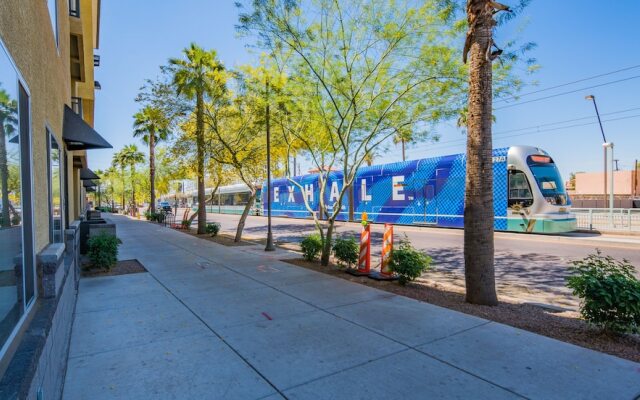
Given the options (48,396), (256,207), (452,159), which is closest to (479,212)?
(48,396)

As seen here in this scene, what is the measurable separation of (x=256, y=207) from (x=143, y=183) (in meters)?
23.4

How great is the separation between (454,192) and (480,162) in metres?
12.9

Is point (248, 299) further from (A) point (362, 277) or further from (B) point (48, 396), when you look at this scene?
(B) point (48, 396)

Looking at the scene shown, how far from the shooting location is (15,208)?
2828mm

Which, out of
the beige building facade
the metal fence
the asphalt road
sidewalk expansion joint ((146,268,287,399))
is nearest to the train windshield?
the asphalt road

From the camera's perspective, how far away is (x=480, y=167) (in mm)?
5746

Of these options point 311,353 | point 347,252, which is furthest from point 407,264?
point 311,353

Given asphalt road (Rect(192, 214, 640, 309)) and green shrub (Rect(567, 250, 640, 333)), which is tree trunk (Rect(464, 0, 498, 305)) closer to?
green shrub (Rect(567, 250, 640, 333))

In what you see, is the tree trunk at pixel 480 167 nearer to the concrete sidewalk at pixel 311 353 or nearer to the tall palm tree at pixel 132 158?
the concrete sidewalk at pixel 311 353

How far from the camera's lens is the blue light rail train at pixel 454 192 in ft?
50.1

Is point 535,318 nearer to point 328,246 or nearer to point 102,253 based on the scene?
point 328,246

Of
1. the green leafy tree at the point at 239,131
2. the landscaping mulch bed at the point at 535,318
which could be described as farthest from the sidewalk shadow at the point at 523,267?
the green leafy tree at the point at 239,131

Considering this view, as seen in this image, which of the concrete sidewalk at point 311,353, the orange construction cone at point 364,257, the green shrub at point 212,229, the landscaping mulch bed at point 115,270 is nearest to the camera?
the concrete sidewalk at point 311,353

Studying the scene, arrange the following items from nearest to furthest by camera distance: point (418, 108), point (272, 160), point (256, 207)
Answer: point (418, 108) → point (272, 160) → point (256, 207)
